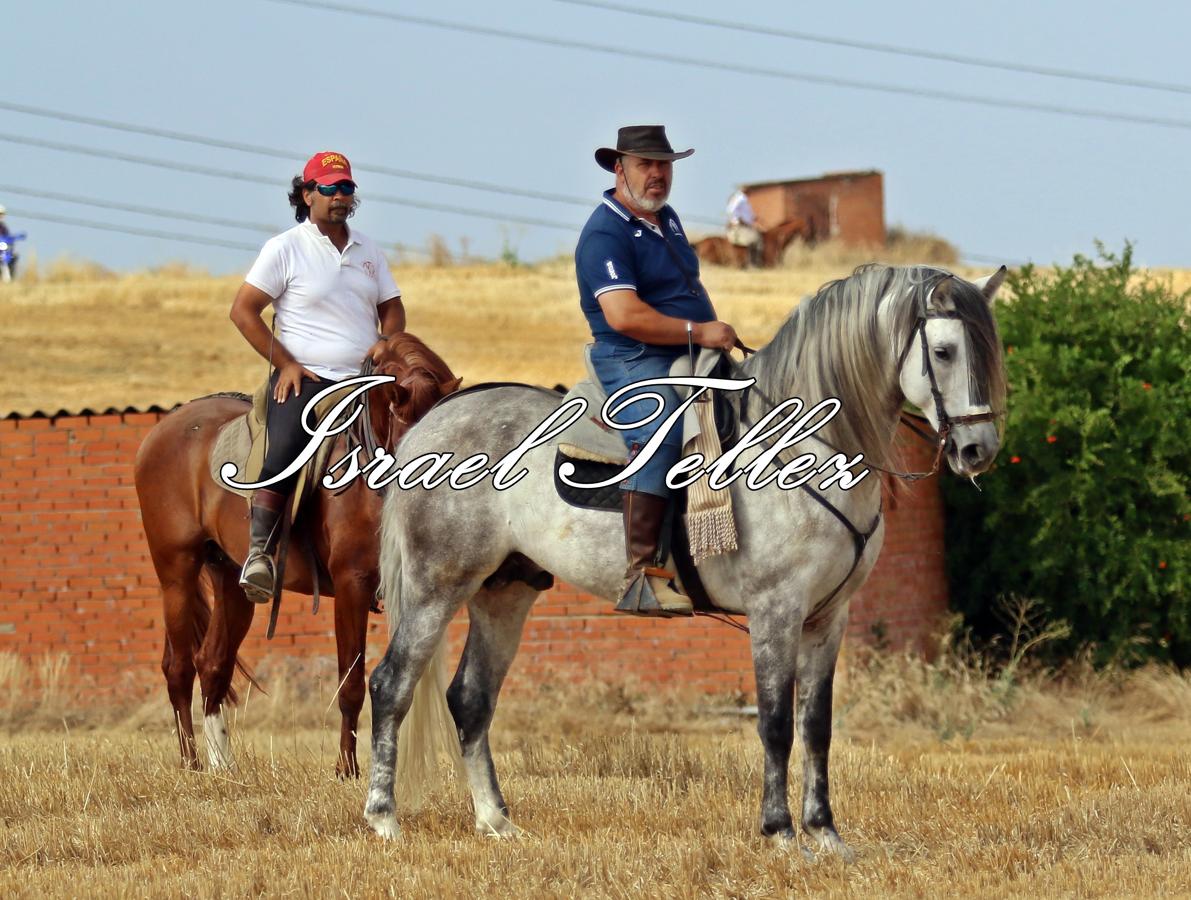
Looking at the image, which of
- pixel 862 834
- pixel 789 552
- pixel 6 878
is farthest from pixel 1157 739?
pixel 6 878

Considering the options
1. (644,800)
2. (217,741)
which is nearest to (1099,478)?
(644,800)

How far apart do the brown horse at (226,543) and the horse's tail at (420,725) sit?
873 mm

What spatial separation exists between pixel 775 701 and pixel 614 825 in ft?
3.42

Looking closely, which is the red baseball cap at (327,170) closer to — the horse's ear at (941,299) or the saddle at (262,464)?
the saddle at (262,464)

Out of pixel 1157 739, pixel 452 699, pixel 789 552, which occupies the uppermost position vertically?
pixel 789 552

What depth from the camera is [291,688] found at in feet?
44.7

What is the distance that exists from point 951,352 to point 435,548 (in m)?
2.53

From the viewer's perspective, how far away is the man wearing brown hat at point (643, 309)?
22.5 feet

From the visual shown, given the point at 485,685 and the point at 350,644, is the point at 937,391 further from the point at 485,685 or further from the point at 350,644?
the point at 350,644

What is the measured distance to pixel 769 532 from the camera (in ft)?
21.9

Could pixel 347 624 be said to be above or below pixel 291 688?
above

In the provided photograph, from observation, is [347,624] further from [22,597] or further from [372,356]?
[22,597]

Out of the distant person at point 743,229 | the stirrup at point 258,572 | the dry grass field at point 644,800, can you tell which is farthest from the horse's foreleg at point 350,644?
the distant person at point 743,229

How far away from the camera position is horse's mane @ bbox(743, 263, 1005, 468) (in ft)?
21.3
